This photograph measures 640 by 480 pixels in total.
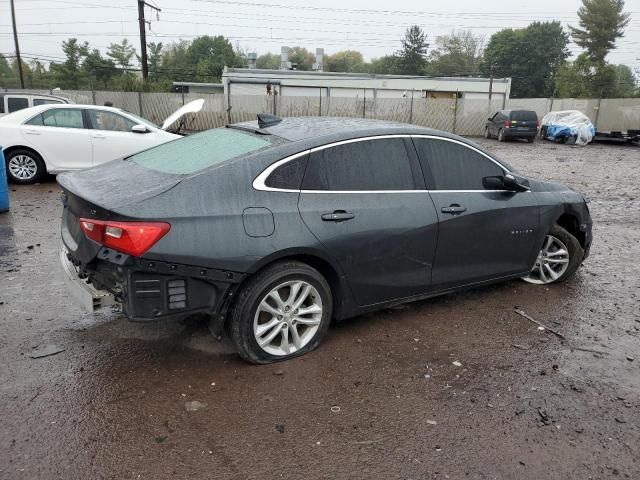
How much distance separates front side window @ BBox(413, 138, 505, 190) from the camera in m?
4.20

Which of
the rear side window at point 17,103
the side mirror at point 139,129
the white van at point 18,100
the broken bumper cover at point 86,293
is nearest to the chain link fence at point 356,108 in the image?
the white van at point 18,100

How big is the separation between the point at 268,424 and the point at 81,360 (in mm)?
1468

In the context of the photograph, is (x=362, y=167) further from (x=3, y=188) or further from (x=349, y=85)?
(x=349, y=85)

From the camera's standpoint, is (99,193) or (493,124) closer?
(99,193)

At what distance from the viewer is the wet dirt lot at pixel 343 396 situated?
2686 mm

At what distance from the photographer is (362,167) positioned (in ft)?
12.7

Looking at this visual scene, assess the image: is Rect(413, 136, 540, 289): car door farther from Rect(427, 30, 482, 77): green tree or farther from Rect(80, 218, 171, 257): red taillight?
Rect(427, 30, 482, 77): green tree

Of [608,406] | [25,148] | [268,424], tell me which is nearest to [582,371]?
[608,406]

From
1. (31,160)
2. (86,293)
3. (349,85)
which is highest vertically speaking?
(349,85)

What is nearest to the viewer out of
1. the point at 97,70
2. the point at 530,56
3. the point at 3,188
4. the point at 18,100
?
the point at 3,188

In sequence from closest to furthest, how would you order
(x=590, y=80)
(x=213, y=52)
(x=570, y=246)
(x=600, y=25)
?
(x=570, y=246) → (x=590, y=80) → (x=600, y=25) → (x=213, y=52)

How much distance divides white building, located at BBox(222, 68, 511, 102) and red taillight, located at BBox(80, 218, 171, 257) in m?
35.7

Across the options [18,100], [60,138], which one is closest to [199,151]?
[60,138]

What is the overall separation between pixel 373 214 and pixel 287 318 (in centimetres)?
95
